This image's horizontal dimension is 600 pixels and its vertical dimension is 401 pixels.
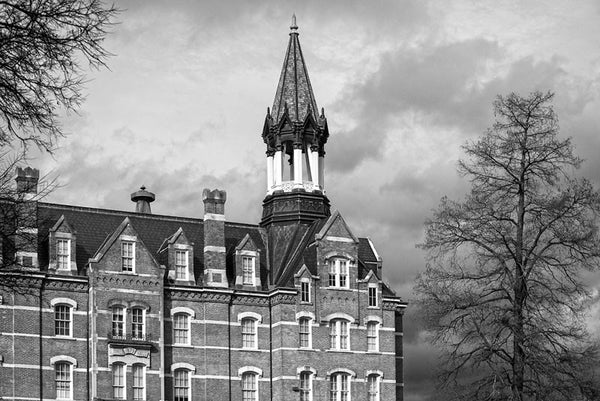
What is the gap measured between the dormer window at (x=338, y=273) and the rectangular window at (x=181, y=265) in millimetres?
8236

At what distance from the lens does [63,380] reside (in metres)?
60.7

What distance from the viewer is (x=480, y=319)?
3534 cm

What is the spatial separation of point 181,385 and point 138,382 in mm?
2766

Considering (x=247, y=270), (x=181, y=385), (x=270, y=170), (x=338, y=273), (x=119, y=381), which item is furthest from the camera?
(x=270, y=170)

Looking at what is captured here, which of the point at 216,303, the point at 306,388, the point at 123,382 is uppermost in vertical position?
the point at 216,303

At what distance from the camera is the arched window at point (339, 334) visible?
67062 mm

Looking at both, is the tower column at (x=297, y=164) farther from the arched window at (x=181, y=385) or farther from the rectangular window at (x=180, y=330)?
the arched window at (x=181, y=385)

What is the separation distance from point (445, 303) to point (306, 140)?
3688cm

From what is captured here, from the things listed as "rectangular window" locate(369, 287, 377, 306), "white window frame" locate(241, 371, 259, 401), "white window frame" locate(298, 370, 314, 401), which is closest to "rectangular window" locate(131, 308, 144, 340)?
"white window frame" locate(241, 371, 259, 401)

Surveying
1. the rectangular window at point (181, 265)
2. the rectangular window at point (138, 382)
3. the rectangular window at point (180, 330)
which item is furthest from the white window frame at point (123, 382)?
the rectangular window at point (181, 265)

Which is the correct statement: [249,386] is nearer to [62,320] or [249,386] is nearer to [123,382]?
[123,382]

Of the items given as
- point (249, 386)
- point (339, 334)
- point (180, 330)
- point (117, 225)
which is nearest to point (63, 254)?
point (117, 225)

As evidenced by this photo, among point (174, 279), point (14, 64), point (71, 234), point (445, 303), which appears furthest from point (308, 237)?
point (14, 64)

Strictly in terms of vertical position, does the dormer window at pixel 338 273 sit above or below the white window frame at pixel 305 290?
above
